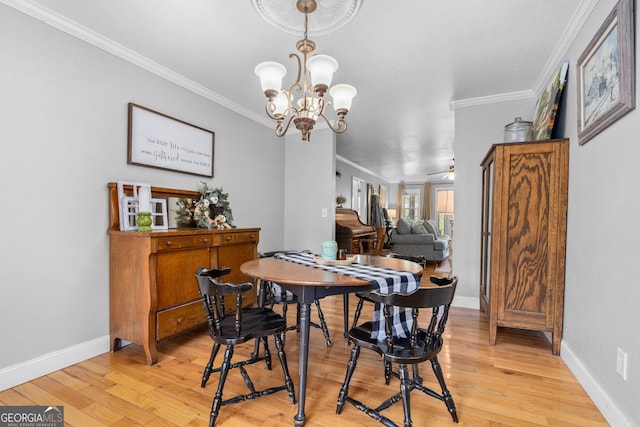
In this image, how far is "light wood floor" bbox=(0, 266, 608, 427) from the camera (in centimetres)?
156

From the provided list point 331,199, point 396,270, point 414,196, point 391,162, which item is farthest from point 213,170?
point 414,196

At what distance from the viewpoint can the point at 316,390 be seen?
5.94 feet

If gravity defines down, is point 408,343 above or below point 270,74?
below

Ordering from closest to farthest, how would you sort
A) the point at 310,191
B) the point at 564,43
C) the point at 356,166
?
the point at 564,43, the point at 310,191, the point at 356,166

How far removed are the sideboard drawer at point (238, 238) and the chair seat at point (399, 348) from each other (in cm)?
154

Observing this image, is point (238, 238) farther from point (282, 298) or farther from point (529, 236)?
point (529, 236)

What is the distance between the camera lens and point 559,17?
1.96 m

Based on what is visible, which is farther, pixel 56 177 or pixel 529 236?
pixel 529 236

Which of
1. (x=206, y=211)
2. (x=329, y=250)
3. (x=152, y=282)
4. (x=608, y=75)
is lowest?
(x=152, y=282)

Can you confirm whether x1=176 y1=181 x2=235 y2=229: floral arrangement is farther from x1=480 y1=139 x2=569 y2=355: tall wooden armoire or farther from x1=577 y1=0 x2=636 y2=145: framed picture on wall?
x1=577 y1=0 x2=636 y2=145: framed picture on wall

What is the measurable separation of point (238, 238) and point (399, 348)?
1873 mm

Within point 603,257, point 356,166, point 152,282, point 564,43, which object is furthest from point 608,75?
point 356,166

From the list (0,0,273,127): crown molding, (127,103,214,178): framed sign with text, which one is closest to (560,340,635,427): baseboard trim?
(127,103,214,178): framed sign with text

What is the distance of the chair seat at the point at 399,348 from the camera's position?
137cm
